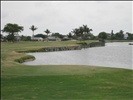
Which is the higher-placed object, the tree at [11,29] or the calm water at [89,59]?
the tree at [11,29]

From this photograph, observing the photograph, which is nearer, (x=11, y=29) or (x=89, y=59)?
(x=89, y=59)

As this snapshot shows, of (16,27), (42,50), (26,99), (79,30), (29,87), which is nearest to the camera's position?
(26,99)

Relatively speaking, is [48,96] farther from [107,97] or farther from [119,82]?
[119,82]

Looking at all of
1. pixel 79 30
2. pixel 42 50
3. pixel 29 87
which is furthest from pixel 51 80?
pixel 79 30

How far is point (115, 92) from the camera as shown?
15516 mm

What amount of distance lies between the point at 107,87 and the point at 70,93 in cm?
333

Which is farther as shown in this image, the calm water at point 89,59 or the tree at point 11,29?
the tree at point 11,29

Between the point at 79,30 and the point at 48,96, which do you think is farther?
the point at 79,30

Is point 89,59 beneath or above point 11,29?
beneath

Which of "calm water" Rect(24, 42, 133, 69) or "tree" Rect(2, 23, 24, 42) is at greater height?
"tree" Rect(2, 23, 24, 42)

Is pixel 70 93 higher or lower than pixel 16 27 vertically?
lower

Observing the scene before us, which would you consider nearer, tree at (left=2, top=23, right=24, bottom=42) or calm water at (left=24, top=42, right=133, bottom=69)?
calm water at (left=24, top=42, right=133, bottom=69)

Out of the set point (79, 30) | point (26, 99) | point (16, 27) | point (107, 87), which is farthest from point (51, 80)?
point (79, 30)

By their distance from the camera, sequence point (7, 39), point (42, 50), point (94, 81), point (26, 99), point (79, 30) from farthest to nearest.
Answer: point (79, 30), point (7, 39), point (42, 50), point (94, 81), point (26, 99)
